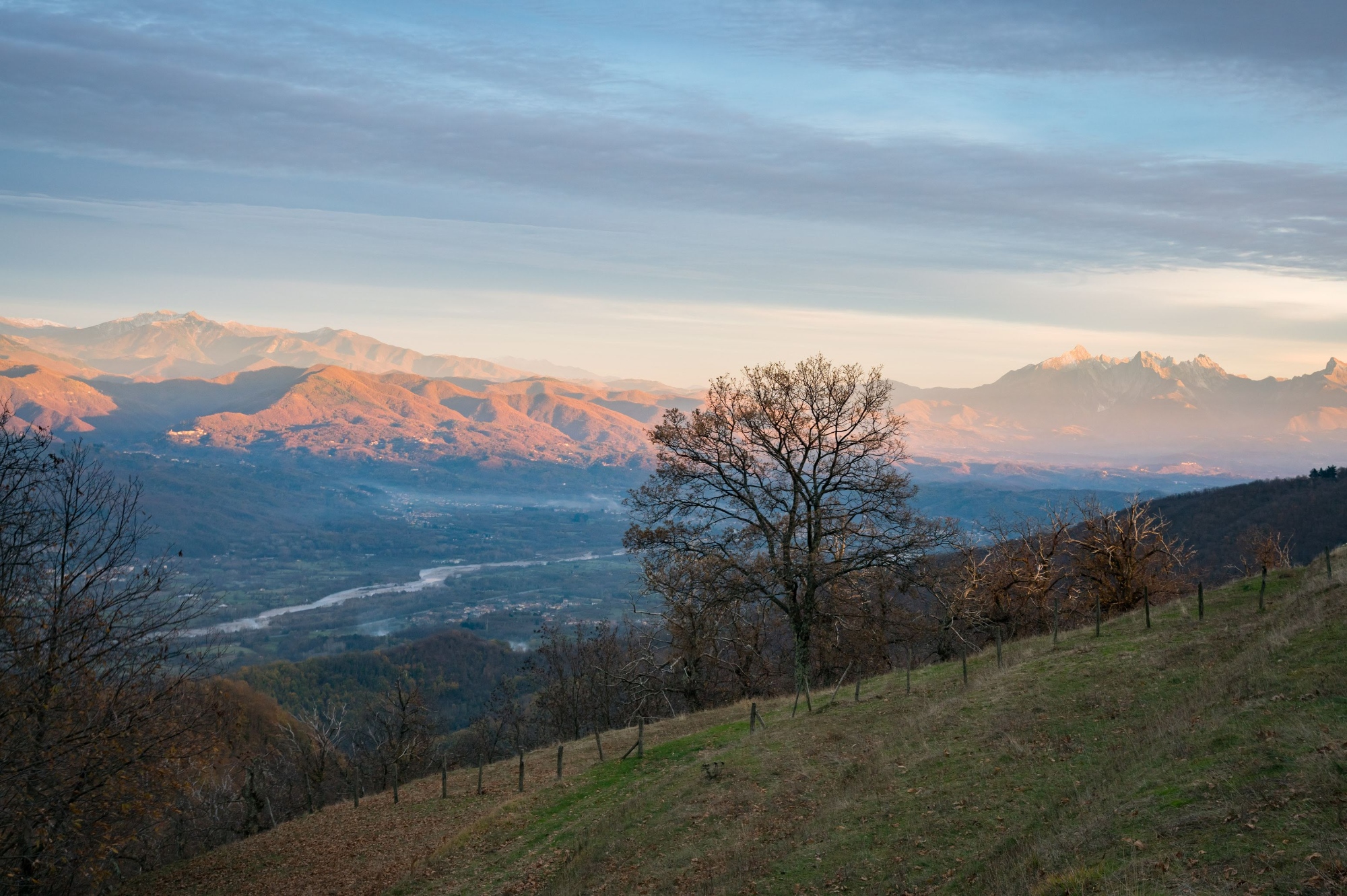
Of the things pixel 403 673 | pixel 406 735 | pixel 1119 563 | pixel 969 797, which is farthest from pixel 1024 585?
pixel 403 673

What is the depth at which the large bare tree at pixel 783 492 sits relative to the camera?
95.1 feet

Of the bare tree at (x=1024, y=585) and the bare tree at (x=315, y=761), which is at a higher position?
the bare tree at (x=1024, y=585)

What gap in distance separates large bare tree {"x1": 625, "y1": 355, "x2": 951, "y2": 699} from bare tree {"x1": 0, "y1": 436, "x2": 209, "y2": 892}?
14.7 meters

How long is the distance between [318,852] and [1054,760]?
2018cm

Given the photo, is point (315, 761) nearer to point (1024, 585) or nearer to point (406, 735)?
point (406, 735)

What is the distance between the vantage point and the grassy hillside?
10.4 metres

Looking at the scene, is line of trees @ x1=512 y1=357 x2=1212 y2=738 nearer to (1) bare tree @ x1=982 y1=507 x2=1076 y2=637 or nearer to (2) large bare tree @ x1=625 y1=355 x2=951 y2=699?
(2) large bare tree @ x1=625 y1=355 x2=951 y2=699

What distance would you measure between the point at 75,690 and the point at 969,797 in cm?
1805

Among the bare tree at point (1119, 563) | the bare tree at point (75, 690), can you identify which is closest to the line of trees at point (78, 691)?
the bare tree at point (75, 690)

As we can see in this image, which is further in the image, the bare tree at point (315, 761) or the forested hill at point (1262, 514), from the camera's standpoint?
the forested hill at point (1262, 514)

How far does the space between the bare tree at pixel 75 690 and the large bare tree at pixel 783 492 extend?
48.4 ft

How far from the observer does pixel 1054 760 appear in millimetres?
15461

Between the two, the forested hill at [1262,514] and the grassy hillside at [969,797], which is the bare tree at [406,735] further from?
the forested hill at [1262,514]

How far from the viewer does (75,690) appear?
56.2ft
